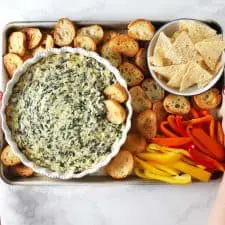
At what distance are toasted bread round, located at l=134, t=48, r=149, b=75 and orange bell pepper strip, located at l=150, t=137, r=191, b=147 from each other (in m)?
0.19

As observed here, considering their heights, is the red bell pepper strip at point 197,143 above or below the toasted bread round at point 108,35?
below

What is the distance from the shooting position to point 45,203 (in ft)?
5.90

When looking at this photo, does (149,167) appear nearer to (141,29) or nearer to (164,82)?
(164,82)

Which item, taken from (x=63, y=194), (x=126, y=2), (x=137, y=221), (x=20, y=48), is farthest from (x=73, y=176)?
(x=126, y=2)

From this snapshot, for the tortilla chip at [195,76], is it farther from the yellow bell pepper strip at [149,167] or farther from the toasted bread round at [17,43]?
the toasted bread round at [17,43]

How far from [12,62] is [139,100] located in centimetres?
34

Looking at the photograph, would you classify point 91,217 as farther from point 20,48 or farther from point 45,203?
point 20,48

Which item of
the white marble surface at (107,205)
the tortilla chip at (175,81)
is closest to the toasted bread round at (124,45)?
the tortilla chip at (175,81)

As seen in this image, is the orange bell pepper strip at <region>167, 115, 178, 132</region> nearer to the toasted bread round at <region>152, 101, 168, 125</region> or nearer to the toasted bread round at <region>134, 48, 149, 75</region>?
the toasted bread round at <region>152, 101, 168, 125</region>

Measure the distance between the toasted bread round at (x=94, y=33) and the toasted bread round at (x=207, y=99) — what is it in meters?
0.29

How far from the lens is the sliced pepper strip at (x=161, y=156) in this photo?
1729mm

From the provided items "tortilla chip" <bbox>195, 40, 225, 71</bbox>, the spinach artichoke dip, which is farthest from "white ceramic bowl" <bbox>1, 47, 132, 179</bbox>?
"tortilla chip" <bbox>195, 40, 225, 71</bbox>

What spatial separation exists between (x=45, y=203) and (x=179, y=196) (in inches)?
13.9

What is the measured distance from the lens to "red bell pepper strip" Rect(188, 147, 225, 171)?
1.74 meters
